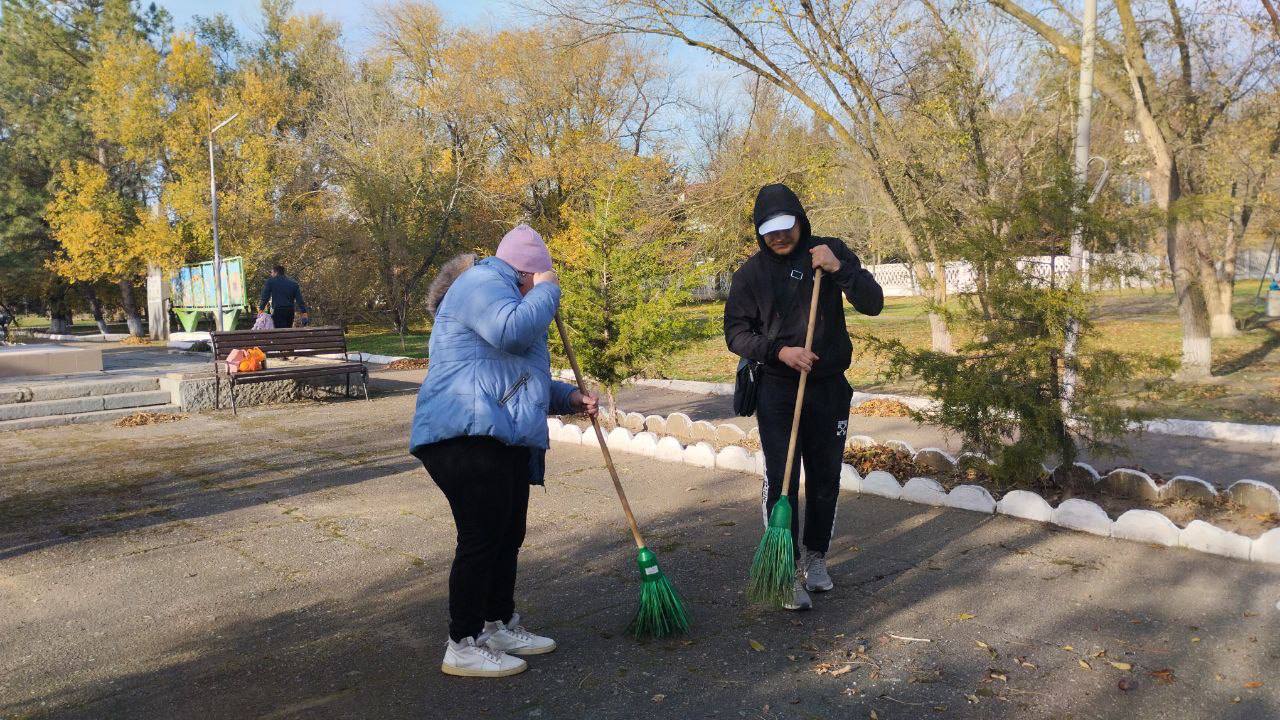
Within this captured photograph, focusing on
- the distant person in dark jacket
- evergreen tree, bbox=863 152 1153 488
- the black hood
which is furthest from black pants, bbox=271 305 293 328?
the black hood

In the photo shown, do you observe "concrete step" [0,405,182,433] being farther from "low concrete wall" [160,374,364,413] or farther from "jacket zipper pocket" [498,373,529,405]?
"jacket zipper pocket" [498,373,529,405]

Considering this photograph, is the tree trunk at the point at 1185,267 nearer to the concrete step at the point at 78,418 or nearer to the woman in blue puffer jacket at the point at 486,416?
the woman in blue puffer jacket at the point at 486,416

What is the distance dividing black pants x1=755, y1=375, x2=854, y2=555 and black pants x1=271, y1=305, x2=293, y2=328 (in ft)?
41.1

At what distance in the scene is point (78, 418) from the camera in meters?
10.7

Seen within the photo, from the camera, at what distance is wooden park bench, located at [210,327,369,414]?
1130 cm

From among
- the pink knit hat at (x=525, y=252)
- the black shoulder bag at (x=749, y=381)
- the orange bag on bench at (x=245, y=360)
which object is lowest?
the orange bag on bench at (x=245, y=360)

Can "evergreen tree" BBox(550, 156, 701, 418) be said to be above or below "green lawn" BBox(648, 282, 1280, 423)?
above

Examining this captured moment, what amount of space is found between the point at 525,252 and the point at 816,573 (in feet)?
6.46

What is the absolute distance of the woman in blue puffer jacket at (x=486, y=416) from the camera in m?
3.23

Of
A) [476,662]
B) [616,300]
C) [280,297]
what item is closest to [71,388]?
[280,297]

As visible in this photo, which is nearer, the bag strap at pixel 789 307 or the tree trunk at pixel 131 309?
the bag strap at pixel 789 307

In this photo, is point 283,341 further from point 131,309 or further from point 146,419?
point 131,309

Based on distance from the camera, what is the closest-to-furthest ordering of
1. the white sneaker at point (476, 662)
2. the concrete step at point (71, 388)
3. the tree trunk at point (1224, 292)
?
the white sneaker at point (476, 662) < the concrete step at point (71, 388) < the tree trunk at point (1224, 292)

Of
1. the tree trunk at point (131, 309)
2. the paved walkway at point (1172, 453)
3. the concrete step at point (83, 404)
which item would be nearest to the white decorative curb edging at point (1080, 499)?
the paved walkway at point (1172, 453)
